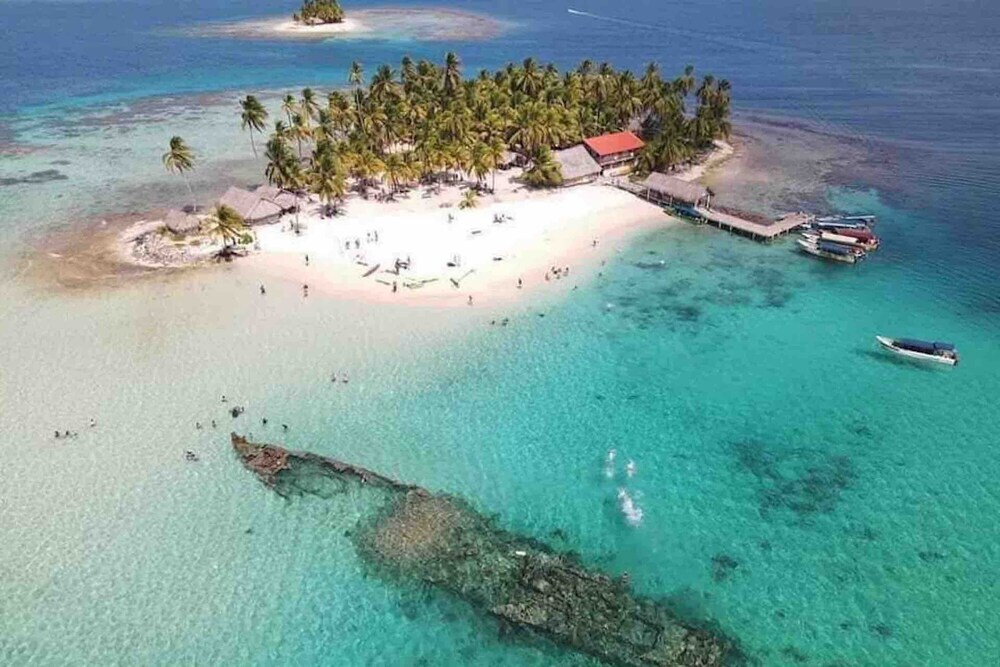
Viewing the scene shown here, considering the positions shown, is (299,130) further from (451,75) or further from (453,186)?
(451,75)

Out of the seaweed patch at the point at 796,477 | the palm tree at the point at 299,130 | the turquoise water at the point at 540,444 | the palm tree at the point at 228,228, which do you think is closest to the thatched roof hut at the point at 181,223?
the palm tree at the point at 228,228

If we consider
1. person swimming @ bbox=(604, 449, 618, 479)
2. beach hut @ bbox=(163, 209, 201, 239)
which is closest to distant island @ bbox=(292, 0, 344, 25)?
beach hut @ bbox=(163, 209, 201, 239)

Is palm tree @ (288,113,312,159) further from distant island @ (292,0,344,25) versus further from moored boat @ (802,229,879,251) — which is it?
distant island @ (292,0,344,25)

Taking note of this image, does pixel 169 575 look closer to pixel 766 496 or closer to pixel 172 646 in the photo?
pixel 172 646

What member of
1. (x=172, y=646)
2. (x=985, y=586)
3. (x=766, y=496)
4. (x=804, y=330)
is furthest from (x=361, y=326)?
(x=985, y=586)

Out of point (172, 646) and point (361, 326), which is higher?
point (361, 326)

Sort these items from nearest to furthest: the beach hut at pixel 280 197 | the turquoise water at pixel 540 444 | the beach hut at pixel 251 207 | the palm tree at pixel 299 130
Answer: the turquoise water at pixel 540 444, the beach hut at pixel 251 207, the beach hut at pixel 280 197, the palm tree at pixel 299 130

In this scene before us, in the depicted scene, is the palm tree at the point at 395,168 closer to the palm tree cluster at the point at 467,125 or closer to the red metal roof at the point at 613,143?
the palm tree cluster at the point at 467,125
